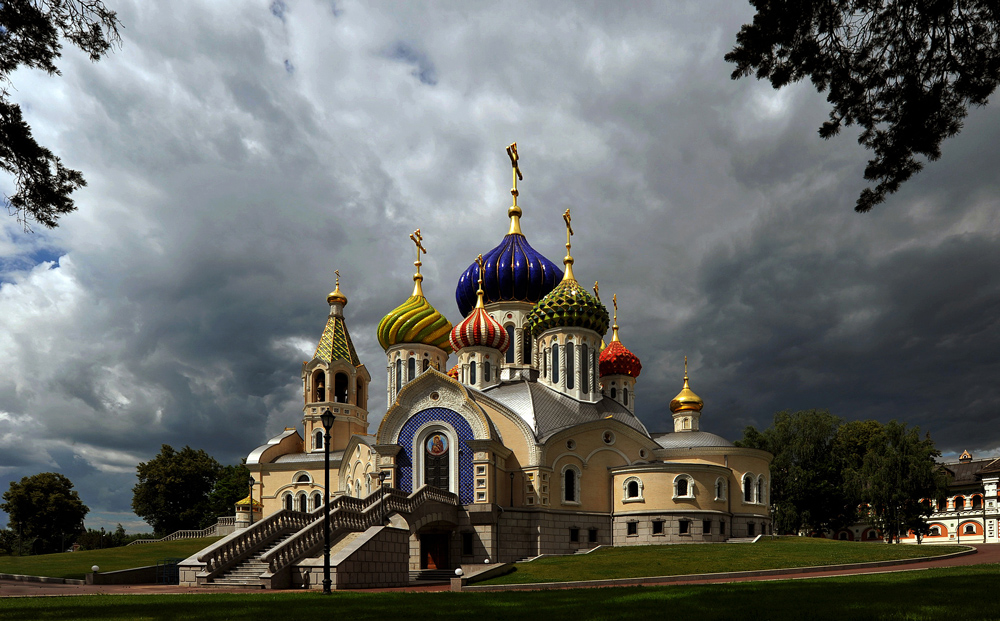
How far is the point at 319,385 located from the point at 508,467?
69.5ft

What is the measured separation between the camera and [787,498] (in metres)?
51.0

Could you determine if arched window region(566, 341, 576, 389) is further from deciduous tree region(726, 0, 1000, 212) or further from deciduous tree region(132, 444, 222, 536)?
deciduous tree region(132, 444, 222, 536)

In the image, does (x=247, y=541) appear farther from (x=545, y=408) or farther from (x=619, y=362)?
(x=619, y=362)

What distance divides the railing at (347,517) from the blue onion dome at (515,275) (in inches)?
703

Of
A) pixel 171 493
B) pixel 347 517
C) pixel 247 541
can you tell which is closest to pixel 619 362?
pixel 347 517

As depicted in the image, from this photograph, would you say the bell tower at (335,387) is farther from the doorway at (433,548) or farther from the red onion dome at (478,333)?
the doorway at (433,548)

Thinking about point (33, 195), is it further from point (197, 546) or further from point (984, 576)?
point (197, 546)

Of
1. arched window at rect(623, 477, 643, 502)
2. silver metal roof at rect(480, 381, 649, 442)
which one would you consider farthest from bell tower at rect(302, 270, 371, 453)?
arched window at rect(623, 477, 643, 502)

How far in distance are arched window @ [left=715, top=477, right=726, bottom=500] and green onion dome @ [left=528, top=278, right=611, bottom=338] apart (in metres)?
10.1

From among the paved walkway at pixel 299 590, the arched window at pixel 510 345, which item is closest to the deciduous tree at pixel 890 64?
the paved walkway at pixel 299 590

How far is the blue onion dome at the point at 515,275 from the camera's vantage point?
4916cm

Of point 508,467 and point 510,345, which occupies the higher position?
point 510,345

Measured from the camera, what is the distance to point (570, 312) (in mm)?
42281

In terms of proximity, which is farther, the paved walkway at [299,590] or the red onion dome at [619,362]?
the red onion dome at [619,362]
